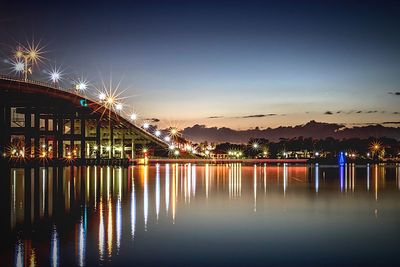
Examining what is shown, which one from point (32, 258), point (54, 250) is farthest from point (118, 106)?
point (32, 258)

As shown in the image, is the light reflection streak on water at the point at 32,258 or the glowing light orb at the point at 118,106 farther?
the glowing light orb at the point at 118,106

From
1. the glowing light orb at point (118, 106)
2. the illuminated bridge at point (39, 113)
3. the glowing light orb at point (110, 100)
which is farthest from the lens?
the glowing light orb at point (118, 106)

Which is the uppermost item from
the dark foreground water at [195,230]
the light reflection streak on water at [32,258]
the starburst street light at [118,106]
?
the starburst street light at [118,106]

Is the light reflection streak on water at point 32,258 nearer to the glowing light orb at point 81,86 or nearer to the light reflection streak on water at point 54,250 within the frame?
the light reflection streak on water at point 54,250

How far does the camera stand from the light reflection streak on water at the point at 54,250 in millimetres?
12055

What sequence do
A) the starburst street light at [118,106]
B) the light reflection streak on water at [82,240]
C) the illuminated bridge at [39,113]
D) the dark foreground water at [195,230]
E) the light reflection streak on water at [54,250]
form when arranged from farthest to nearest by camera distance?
the starburst street light at [118,106], the illuminated bridge at [39,113], the dark foreground water at [195,230], the light reflection streak on water at [82,240], the light reflection streak on water at [54,250]

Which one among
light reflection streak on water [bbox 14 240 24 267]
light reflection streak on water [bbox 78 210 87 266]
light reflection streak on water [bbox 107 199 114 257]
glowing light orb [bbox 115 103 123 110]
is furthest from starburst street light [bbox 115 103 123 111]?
light reflection streak on water [bbox 14 240 24 267]

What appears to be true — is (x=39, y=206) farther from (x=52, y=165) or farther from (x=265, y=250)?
(x=52, y=165)

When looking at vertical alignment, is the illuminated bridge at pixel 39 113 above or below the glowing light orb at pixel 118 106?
below

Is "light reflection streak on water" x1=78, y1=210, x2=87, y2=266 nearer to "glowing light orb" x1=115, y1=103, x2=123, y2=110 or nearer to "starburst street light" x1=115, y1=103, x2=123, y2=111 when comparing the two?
"starburst street light" x1=115, y1=103, x2=123, y2=111

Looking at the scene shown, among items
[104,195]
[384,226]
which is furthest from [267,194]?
[384,226]

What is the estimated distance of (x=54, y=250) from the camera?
13.3 m

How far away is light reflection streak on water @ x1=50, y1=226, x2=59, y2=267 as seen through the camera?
1205 cm

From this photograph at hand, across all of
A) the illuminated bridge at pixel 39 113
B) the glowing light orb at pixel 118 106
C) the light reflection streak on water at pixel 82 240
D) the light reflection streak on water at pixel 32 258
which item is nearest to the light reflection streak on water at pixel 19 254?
the light reflection streak on water at pixel 32 258
